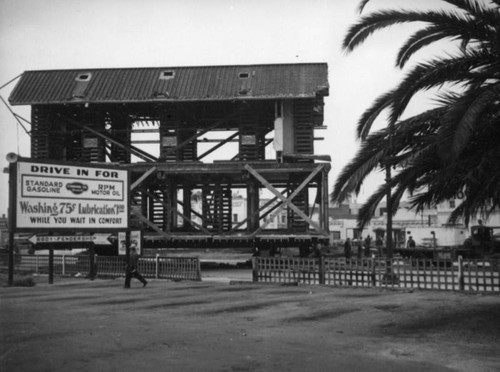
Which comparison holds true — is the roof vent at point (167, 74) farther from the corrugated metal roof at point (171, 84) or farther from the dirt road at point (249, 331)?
the dirt road at point (249, 331)

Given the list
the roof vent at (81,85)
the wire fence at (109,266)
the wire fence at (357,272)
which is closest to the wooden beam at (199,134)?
the roof vent at (81,85)

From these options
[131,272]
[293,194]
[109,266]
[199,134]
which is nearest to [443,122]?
[131,272]

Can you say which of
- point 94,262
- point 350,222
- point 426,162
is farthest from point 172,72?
point 350,222

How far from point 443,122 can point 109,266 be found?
17.8 metres

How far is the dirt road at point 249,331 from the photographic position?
291 inches

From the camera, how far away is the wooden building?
100 feet

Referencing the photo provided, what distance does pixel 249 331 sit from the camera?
979cm

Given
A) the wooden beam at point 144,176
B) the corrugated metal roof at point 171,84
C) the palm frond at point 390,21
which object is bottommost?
the wooden beam at point 144,176

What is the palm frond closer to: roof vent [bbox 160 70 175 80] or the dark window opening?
roof vent [bbox 160 70 175 80]

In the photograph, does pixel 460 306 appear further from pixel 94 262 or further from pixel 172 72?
pixel 172 72

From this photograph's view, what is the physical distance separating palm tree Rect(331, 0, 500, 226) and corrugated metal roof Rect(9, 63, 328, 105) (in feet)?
65.0

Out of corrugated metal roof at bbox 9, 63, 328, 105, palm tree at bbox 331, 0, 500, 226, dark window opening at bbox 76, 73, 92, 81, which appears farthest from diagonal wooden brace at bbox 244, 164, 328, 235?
palm tree at bbox 331, 0, 500, 226

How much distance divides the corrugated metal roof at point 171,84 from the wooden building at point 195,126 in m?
0.06

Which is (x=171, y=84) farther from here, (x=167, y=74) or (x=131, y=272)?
(x=131, y=272)
